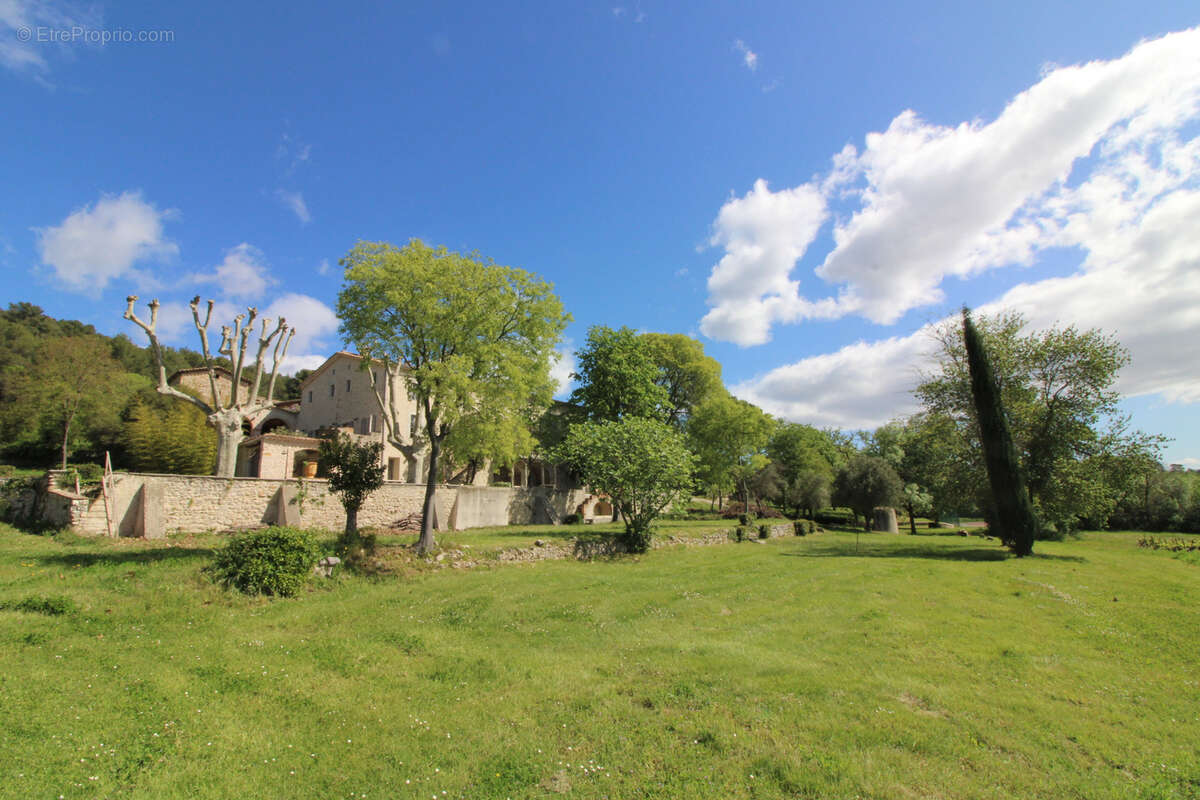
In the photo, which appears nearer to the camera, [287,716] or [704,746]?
[704,746]

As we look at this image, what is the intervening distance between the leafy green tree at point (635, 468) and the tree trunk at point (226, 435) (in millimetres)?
12640

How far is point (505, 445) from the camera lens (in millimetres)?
17016

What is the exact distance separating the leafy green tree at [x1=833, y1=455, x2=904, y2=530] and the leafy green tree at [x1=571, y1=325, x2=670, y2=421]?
1880cm

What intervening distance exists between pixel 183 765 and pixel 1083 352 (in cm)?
3285

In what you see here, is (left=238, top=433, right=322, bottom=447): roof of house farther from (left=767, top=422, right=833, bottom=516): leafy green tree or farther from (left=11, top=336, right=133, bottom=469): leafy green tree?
(left=767, top=422, right=833, bottom=516): leafy green tree

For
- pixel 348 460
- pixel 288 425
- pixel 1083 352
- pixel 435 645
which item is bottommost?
pixel 435 645

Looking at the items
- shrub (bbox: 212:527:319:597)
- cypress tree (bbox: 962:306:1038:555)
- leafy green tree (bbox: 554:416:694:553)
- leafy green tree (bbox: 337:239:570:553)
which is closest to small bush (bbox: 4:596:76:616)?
shrub (bbox: 212:527:319:597)

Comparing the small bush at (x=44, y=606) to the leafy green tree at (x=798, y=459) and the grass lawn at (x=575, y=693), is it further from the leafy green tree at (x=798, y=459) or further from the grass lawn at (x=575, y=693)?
the leafy green tree at (x=798, y=459)

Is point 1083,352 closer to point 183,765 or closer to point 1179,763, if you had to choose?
point 1179,763

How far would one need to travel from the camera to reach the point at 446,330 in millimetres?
15898

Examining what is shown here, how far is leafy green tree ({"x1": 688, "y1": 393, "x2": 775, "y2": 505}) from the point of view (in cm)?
3559

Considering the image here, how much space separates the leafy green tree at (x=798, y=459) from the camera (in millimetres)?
46812

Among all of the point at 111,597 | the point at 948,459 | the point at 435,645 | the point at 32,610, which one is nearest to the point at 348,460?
the point at 111,597

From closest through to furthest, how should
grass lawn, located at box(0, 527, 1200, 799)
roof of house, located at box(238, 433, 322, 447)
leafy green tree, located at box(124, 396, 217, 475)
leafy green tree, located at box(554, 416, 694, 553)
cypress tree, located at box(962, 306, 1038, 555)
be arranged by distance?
1. grass lawn, located at box(0, 527, 1200, 799)
2. leafy green tree, located at box(554, 416, 694, 553)
3. cypress tree, located at box(962, 306, 1038, 555)
4. roof of house, located at box(238, 433, 322, 447)
5. leafy green tree, located at box(124, 396, 217, 475)
